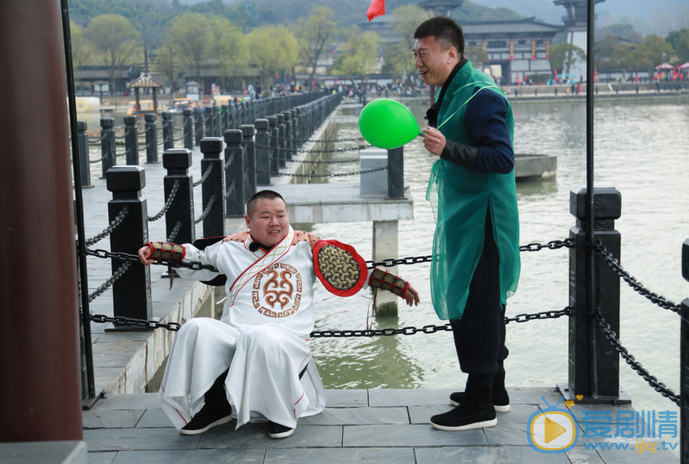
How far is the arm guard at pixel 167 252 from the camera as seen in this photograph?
3.11 meters

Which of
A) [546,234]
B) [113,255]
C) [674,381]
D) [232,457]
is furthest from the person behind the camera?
[546,234]

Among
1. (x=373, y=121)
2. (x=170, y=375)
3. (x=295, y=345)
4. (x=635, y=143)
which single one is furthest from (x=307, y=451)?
(x=635, y=143)

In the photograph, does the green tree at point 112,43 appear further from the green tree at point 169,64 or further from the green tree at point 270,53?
the green tree at point 270,53

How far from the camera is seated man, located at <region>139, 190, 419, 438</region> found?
2777 millimetres

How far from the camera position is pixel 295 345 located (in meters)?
2.85

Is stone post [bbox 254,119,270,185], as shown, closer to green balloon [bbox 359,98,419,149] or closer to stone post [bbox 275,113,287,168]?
stone post [bbox 275,113,287,168]

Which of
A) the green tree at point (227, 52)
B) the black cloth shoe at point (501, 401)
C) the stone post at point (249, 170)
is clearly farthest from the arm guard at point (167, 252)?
the green tree at point (227, 52)

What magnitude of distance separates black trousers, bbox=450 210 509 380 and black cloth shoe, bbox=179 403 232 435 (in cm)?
92

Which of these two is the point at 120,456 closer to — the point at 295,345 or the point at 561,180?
the point at 295,345

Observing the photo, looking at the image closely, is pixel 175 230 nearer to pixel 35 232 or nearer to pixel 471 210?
pixel 471 210

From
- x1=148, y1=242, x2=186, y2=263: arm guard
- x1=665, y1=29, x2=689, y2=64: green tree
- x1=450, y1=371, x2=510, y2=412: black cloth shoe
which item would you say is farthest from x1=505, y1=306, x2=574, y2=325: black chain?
x1=665, y1=29, x2=689, y2=64: green tree

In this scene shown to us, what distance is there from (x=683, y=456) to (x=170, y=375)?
5.58 ft

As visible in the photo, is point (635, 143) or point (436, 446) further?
point (635, 143)

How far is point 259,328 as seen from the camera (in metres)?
2.79
